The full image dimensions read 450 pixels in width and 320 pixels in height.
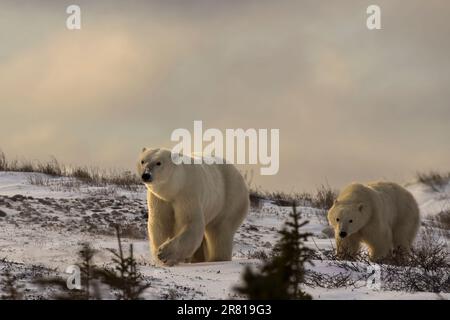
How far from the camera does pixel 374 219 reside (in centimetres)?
1153

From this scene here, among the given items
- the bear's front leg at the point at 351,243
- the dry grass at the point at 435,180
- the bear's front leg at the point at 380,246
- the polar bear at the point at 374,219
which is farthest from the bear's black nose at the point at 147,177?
the dry grass at the point at 435,180

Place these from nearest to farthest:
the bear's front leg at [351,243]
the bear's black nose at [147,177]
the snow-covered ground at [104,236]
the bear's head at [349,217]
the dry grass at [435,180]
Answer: the snow-covered ground at [104,236], the bear's black nose at [147,177], the bear's head at [349,217], the bear's front leg at [351,243], the dry grass at [435,180]

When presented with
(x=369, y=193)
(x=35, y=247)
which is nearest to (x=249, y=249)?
(x=369, y=193)

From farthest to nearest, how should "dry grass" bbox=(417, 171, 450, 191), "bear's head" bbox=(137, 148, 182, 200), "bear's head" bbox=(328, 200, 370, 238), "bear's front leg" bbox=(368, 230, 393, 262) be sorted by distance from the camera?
"dry grass" bbox=(417, 171, 450, 191), "bear's front leg" bbox=(368, 230, 393, 262), "bear's head" bbox=(328, 200, 370, 238), "bear's head" bbox=(137, 148, 182, 200)

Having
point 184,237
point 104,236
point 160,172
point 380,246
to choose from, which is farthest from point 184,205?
point 380,246

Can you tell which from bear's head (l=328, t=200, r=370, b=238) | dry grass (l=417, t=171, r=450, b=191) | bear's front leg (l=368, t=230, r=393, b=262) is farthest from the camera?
dry grass (l=417, t=171, r=450, b=191)

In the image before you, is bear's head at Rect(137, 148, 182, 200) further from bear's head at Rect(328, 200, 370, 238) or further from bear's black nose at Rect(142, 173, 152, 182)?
bear's head at Rect(328, 200, 370, 238)

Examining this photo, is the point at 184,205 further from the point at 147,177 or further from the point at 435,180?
the point at 435,180

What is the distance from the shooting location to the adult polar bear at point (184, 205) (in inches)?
354

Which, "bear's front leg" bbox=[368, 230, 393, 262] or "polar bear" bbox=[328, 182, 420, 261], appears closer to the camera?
"polar bear" bbox=[328, 182, 420, 261]

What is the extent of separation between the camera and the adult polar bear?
900cm

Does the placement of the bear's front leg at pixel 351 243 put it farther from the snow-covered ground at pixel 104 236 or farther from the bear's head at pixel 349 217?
the snow-covered ground at pixel 104 236

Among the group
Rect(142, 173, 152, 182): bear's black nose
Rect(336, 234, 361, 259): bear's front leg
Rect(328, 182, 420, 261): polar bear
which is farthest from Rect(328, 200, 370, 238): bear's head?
Rect(142, 173, 152, 182): bear's black nose
